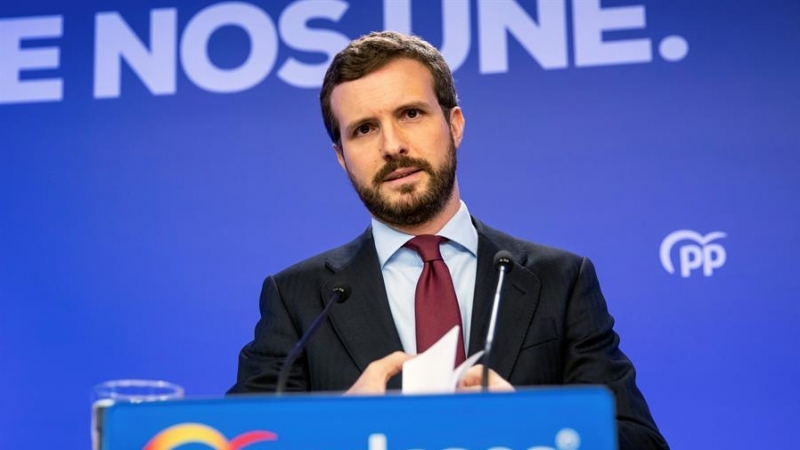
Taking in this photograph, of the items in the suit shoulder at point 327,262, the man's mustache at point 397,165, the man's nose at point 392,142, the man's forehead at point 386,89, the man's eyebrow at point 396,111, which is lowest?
the suit shoulder at point 327,262

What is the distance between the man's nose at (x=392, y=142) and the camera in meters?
2.36

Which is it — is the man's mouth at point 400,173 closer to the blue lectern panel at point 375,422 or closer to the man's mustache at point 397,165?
the man's mustache at point 397,165

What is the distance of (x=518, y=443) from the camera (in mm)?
1326

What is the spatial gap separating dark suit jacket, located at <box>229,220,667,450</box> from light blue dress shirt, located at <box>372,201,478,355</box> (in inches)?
1.3

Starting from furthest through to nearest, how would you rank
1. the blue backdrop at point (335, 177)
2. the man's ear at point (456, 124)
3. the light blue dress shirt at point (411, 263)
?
the blue backdrop at point (335, 177) → the man's ear at point (456, 124) → the light blue dress shirt at point (411, 263)

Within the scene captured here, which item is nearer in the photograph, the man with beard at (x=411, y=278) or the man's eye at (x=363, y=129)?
the man with beard at (x=411, y=278)

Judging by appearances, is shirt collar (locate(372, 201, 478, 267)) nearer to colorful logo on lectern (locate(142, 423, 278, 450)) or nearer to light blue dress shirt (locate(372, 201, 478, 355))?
light blue dress shirt (locate(372, 201, 478, 355))

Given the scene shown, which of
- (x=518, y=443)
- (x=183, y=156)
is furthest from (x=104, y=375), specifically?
(x=518, y=443)

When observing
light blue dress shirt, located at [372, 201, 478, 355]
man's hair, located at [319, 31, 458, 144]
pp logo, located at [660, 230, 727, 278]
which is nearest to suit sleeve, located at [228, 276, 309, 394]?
light blue dress shirt, located at [372, 201, 478, 355]

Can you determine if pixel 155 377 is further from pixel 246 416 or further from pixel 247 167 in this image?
pixel 246 416

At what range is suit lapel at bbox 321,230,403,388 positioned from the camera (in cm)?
226

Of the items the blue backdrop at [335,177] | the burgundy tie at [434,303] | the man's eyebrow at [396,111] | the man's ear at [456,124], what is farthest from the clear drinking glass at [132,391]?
the blue backdrop at [335,177]

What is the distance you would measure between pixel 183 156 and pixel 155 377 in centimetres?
70

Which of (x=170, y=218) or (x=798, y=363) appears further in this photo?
(x=170, y=218)
